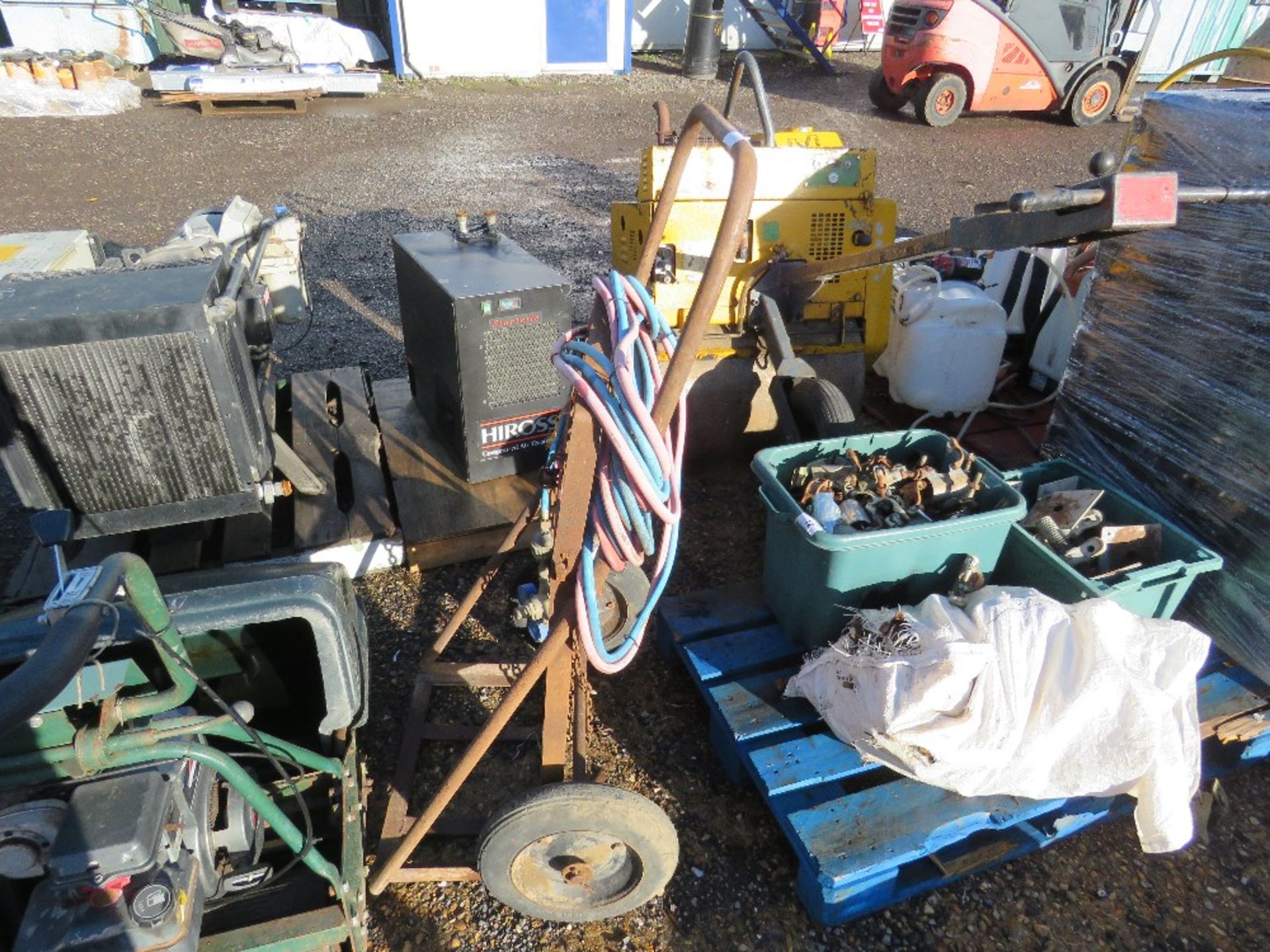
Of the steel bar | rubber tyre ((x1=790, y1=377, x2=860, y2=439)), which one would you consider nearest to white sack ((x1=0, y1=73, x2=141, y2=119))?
rubber tyre ((x1=790, y1=377, x2=860, y2=439))

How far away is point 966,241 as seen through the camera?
2463 millimetres

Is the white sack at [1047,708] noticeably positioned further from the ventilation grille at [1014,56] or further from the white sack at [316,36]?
the white sack at [316,36]

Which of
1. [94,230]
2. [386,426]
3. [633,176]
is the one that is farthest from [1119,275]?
[94,230]

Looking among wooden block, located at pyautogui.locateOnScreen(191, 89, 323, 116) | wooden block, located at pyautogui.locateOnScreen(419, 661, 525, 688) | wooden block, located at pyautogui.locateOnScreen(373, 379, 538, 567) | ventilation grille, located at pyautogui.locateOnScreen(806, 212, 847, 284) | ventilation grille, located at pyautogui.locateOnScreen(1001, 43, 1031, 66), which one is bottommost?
wooden block, located at pyautogui.locateOnScreen(419, 661, 525, 688)

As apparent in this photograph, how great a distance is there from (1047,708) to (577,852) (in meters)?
1.23

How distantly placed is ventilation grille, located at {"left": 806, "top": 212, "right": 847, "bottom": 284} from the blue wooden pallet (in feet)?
6.43

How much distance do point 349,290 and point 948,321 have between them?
3.82m

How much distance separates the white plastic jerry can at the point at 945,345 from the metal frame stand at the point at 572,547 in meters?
2.25

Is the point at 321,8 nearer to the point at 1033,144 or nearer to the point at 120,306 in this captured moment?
the point at 1033,144

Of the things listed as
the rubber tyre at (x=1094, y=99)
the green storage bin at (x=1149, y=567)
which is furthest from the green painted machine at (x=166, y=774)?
the rubber tyre at (x=1094, y=99)

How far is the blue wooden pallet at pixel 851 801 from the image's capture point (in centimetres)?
207

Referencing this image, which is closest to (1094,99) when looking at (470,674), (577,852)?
(470,674)

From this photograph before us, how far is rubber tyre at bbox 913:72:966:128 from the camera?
9.24m

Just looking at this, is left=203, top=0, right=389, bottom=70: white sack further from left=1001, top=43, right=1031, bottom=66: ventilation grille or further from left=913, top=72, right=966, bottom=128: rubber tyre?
left=1001, top=43, right=1031, bottom=66: ventilation grille
